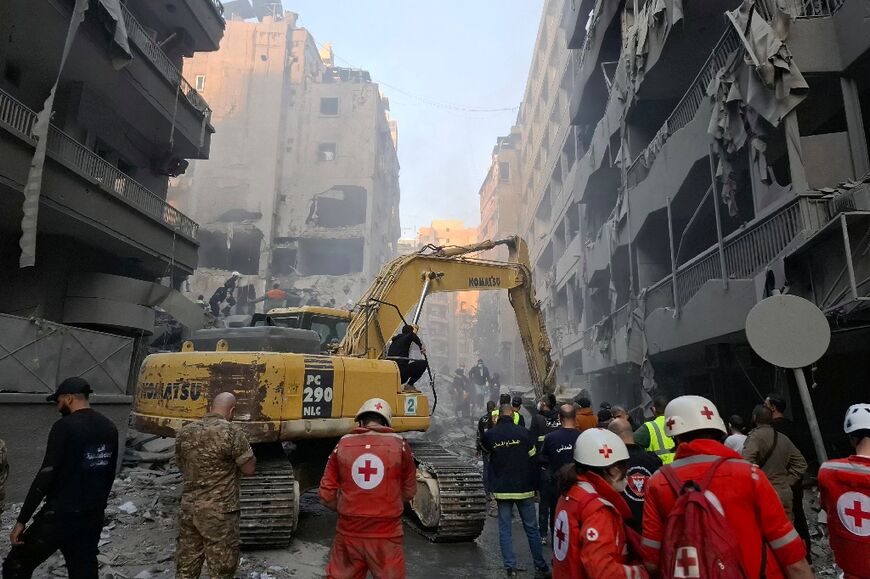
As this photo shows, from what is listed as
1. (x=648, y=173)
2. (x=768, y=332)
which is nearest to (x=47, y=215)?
(x=768, y=332)

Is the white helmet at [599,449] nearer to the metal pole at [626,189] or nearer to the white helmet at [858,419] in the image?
the white helmet at [858,419]

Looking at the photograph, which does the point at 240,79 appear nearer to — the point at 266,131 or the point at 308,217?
the point at 266,131

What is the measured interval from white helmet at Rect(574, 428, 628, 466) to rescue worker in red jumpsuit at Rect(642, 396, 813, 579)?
10.9 inches

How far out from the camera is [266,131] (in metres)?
38.8

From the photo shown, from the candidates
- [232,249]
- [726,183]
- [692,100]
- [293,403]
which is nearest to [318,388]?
[293,403]

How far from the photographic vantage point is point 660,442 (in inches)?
204

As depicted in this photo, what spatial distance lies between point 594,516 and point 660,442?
314cm

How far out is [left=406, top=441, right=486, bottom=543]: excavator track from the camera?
21.3 feet

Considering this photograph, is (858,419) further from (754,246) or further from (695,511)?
(754,246)

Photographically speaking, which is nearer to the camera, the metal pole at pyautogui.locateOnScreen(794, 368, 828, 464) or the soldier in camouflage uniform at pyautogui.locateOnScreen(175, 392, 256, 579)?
the soldier in camouflage uniform at pyautogui.locateOnScreen(175, 392, 256, 579)

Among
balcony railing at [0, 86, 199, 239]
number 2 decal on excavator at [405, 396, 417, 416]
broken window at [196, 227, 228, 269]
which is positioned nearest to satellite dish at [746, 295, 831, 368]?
number 2 decal on excavator at [405, 396, 417, 416]

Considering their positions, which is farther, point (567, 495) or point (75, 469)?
point (75, 469)

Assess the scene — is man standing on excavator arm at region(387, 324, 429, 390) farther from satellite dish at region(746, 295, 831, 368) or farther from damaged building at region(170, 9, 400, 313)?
damaged building at region(170, 9, 400, 313)

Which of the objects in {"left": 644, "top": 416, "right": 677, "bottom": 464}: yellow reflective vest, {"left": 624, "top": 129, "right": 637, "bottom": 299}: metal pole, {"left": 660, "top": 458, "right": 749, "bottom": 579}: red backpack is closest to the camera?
{"left": 660, "top": 458, "right": 749, "bottom": 579}: red backpack
